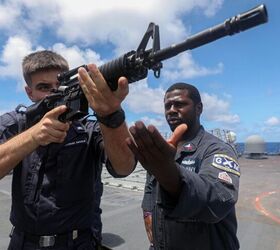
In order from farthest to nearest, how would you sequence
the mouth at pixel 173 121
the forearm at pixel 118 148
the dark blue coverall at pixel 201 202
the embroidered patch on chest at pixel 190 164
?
the mouth at pixel 173 121 < the embroidered patch on chest at pixel 190 164 < the forearm at pixel 118 148 < the dark blue coverall at pixel 201 202

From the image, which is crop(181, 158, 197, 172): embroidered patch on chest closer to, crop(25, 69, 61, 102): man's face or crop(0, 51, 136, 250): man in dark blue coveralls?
crop(0, 51, 136, 250): man in dark blue coveralls

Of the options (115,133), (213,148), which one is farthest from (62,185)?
(213,148)

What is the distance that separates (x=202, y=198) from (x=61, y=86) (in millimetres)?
1248

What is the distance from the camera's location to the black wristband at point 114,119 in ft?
7.07

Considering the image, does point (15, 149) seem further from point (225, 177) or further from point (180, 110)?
point (180, 110)

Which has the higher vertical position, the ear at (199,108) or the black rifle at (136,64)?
the black rifle at (136,64)

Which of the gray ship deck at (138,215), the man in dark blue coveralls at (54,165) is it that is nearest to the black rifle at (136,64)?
the man in dark blue coveralls at (54,165)

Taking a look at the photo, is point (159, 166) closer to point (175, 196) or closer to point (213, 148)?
point (175, 196)

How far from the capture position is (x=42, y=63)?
8.52ft

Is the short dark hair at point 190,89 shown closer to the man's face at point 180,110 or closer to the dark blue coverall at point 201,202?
the man's face at point 180,110

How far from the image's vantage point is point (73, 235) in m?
2.39

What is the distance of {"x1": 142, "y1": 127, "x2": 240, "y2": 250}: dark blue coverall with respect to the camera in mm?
1605

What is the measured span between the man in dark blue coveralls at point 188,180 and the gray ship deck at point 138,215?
314cm

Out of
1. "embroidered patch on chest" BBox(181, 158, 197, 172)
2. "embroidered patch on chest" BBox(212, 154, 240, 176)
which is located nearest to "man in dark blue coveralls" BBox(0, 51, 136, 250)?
"embroidered patch on chest" BBox(181, 158, 197, 172)
